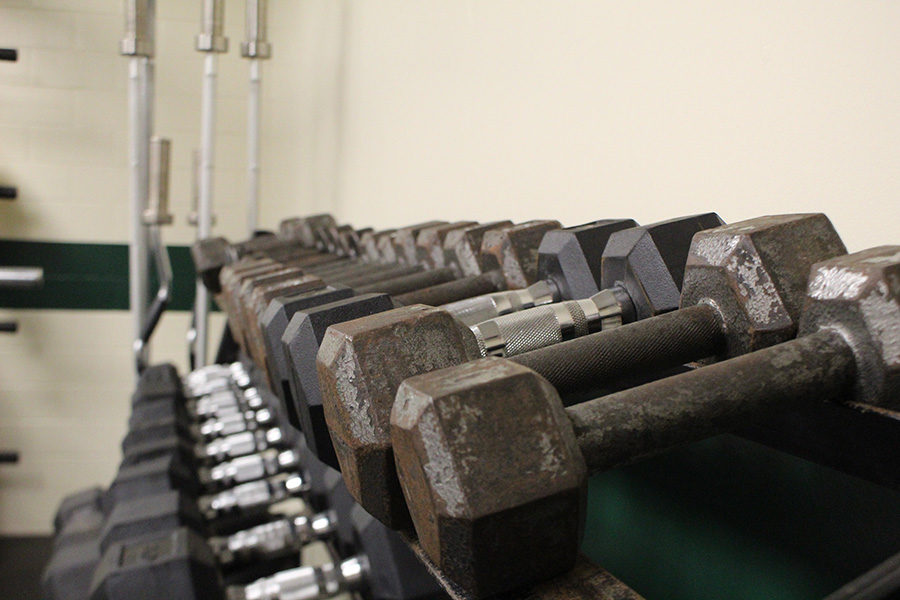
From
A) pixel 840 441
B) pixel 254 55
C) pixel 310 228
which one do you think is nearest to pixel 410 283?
pixel 840 441

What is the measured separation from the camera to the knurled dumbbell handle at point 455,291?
1.81 feet

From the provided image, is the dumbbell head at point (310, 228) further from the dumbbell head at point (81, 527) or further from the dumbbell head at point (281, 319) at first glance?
the dumbbell head at point (281, 319)

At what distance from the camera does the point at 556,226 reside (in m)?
0.59

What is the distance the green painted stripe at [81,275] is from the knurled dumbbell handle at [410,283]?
7.35 ft

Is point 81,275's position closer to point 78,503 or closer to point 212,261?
point 212,261

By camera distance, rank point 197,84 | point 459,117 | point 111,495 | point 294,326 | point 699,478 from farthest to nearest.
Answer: point 197,84
point 459,117
point 111,495
point 699,478
point 294,326

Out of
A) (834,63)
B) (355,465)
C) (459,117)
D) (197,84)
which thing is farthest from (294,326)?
(197,84)

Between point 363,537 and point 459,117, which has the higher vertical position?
point 459,117

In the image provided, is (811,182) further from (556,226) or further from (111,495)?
(111,495)

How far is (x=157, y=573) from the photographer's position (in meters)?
0.58

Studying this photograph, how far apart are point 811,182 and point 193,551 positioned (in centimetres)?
54

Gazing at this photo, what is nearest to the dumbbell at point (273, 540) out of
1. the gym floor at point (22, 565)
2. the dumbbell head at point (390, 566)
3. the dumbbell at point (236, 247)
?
the dumbbell head at point (390, 566)

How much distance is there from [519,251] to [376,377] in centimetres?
29

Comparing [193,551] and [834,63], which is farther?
[193,551]
